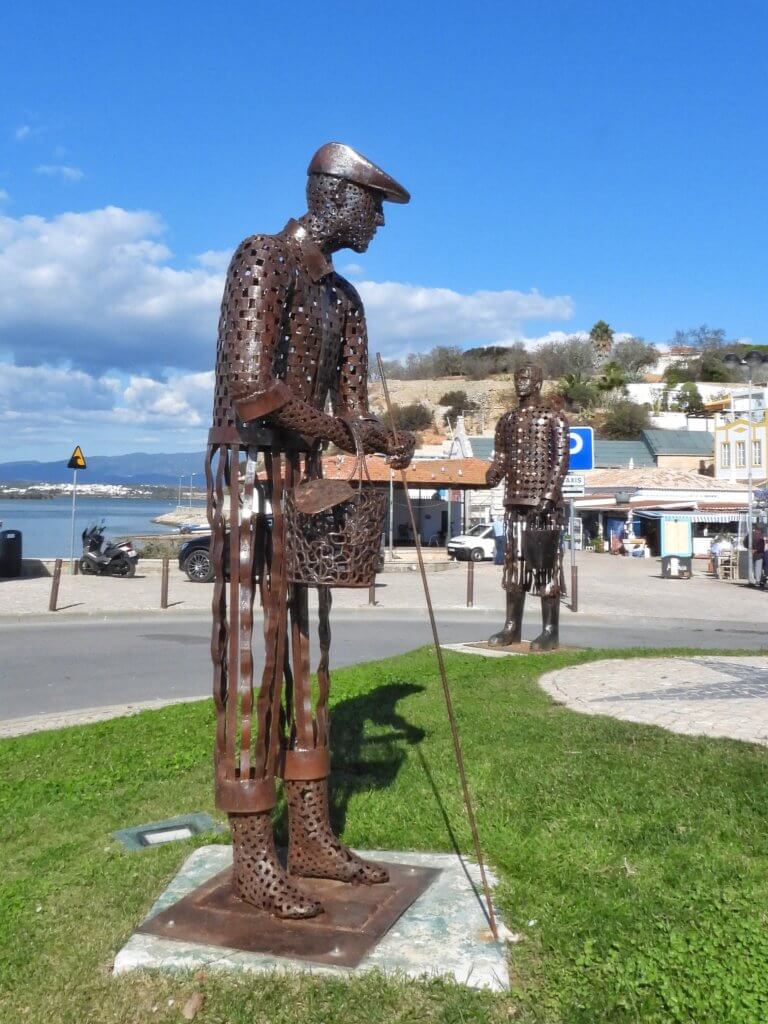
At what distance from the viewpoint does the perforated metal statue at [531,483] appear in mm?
10125

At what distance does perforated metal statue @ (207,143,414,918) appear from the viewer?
348 cm

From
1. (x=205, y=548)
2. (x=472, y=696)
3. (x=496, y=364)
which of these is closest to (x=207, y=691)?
(x=472, y=696)

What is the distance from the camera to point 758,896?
12.2 ft

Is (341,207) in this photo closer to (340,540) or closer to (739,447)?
(340,540)

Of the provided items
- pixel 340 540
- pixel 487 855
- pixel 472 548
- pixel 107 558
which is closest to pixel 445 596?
pixel 107 558

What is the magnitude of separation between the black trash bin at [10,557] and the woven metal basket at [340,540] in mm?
20542

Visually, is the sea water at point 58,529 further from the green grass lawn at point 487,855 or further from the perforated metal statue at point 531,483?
the green grass lawn at point 487,855

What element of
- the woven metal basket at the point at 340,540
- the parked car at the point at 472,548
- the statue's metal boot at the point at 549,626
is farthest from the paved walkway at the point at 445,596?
the woven metal basket at the point at 340,540

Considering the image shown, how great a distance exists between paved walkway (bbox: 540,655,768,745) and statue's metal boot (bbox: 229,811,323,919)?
3.79 meters

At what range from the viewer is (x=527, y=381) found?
1060 cm

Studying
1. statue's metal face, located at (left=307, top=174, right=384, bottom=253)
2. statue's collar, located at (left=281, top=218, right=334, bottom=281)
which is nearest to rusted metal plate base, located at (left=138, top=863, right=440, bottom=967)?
statue's collar, located at (left=281, top=218, right=334, bottom=281)

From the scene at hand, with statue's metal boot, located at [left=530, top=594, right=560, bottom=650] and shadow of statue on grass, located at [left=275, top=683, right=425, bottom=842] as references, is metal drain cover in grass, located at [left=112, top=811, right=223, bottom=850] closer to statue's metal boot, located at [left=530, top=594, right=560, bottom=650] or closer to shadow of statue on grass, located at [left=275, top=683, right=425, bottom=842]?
shadow of statue on grass, located at [left=275, top=683, right=425, bottom=842]

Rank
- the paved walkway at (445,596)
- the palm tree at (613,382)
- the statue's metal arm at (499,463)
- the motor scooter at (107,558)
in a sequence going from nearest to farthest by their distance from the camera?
the statue's metal arm at (499,463) < the paved walkway at (445,596) < the motor scooter at (107,558) < the palm tree at (613,382)

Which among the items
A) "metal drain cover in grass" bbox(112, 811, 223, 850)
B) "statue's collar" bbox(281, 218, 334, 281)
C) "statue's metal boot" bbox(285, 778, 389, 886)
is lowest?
"metal drain cover in grass" bbox(112, 811, 223, 850)
